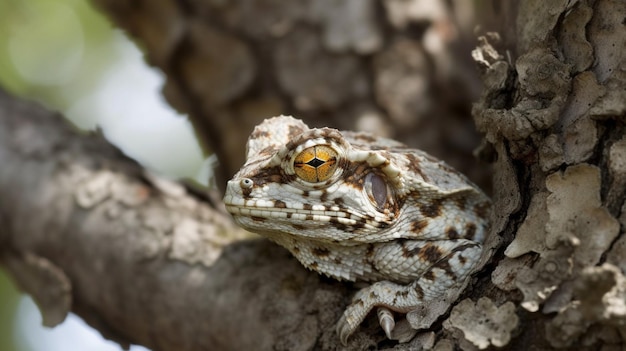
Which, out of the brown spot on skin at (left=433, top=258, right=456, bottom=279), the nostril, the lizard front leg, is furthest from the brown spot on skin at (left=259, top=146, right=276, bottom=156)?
the brown spot on skin at (left=433, top=258, right=456, bottom=279)

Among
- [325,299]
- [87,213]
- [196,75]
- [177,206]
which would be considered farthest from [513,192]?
[196,75]

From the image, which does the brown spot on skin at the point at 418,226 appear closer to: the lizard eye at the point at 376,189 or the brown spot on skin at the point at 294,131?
the lizard eye at the point at 376,189

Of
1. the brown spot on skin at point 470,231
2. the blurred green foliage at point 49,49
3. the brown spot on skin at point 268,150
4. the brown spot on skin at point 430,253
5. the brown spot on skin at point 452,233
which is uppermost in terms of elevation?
the blurred green foliage at point 49,49

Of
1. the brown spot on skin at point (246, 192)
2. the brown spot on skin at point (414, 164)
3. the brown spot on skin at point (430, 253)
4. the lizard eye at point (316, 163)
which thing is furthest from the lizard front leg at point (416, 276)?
the brown spot on skin at point (246, 192)

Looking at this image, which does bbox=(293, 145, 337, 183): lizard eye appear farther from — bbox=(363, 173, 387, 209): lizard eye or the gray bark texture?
the gray bark texture

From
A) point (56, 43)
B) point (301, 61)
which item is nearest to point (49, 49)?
point (56, 43)
